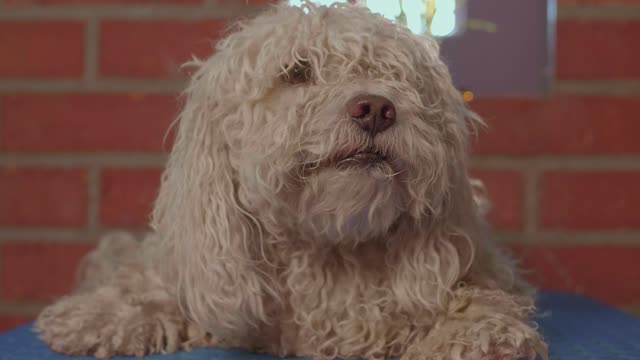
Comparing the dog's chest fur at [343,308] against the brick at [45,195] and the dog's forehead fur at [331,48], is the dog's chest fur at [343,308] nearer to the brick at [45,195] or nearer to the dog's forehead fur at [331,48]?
the dog's forehead fur at [331,48]

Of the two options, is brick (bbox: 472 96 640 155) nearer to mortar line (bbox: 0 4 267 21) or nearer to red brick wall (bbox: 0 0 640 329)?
red brick wall (bbox: 0 0 640 329)

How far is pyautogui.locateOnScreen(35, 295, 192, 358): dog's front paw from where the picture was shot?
930 millimetres

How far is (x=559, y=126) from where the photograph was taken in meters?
1.43

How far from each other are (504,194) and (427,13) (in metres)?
0.33

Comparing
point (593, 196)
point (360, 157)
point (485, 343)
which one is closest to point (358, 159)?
point (360, 157)

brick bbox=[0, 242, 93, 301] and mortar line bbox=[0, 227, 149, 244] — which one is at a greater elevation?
mortar line bbox=[0, 227, 149, 244]

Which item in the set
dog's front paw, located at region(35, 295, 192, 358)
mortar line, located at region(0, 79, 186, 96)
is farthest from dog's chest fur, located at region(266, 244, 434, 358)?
mortar line, located at region(0, 79, 186, 96)

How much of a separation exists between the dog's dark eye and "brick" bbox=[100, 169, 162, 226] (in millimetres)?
585

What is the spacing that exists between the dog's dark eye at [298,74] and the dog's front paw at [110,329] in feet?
1.00

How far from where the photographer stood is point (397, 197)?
862mm

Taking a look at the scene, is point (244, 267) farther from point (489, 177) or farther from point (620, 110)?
point (620, 110)

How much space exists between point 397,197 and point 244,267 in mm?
181

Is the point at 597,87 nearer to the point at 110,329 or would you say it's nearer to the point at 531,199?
the point at 531,199

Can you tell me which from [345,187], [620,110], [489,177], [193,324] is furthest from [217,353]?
[620,110]
